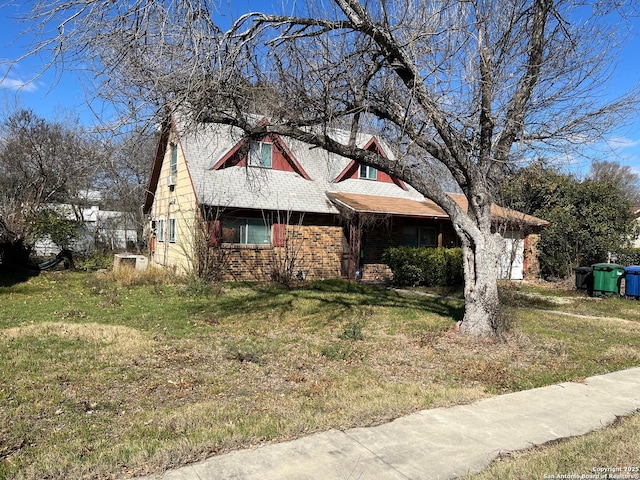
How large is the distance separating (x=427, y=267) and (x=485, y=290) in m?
8.62

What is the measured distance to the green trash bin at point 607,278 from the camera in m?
15.3

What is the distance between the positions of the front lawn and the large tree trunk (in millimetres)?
326

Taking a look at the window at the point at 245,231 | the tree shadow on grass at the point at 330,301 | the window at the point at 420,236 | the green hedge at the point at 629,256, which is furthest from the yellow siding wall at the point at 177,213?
the green hedge at the point at 629,256

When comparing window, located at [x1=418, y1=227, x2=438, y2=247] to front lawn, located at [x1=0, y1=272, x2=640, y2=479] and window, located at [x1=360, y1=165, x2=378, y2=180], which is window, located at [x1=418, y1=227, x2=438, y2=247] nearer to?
window, located at [x1=360, y1=165, x2=378, y2=180]

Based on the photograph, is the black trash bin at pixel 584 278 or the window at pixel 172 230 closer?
the black trash bin at pixel 584 278

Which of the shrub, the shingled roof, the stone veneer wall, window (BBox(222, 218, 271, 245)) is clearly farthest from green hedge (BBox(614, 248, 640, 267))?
the shrub

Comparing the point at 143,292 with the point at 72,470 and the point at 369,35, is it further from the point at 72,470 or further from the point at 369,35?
the point at 72,470

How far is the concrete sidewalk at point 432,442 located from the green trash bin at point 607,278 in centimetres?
1122

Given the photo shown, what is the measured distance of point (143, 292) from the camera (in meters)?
13.4

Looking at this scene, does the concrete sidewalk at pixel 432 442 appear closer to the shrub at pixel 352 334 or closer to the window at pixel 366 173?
the shrub at pixel 352 334

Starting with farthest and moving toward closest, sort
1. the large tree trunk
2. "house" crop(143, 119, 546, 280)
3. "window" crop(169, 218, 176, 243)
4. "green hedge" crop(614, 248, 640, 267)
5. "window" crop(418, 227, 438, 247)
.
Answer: "window" crop(418, 227, 438, 247) < "window" crop(169, 218, 176, 243) < "green hedge" crop(614, 248, 640, 267) < "house" crop(143, 119, 546, 280) < the large tree trunk

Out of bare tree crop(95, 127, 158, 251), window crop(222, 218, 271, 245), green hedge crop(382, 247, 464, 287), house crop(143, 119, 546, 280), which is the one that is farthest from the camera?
bare tree crop(95, 127, 158, 251)

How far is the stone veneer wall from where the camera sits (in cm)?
1655

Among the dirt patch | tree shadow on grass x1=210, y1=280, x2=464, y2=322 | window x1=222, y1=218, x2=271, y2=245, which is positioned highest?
window x1=222, y1=218, x2=271, y2=245
